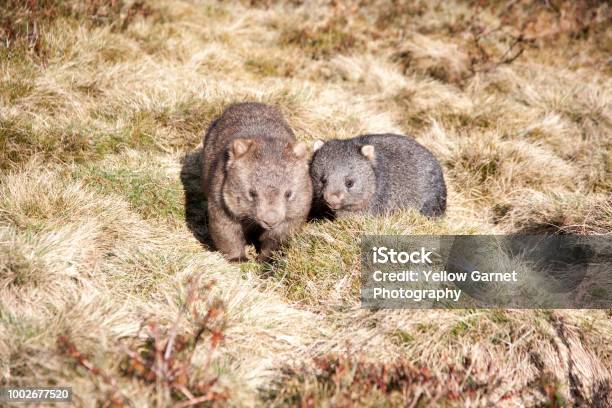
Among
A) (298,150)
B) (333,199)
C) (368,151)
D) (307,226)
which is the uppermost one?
(298,150)

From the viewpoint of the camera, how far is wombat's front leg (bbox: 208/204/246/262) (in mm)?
4266

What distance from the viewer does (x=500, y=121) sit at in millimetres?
6750

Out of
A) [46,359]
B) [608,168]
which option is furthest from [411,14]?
[46,359]

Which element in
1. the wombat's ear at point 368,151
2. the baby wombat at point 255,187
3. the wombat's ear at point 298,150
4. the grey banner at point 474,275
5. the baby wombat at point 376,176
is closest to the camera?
the grey banner at point 474,275

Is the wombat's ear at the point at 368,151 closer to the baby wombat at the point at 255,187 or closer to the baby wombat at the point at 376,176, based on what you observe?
the baby wombat at the point at 376,176

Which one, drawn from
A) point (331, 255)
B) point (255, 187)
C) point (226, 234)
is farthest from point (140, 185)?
point (331, 255)

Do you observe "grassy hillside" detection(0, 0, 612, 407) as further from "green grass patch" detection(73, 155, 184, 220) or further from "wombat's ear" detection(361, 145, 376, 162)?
"wombat's ear" detection(361, 145, 376, 162)

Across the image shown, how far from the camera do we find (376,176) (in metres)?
4.87

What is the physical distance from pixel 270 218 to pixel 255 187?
0.28 m

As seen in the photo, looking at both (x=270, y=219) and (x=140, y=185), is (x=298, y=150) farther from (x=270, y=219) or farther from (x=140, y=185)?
(x=140, y=185)

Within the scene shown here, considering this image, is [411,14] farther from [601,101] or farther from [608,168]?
[608,168]

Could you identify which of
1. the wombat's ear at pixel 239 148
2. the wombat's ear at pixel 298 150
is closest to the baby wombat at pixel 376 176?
the wombat's ear at pixel 298 150

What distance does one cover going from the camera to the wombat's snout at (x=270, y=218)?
389cm

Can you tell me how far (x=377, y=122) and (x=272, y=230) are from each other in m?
2.91
